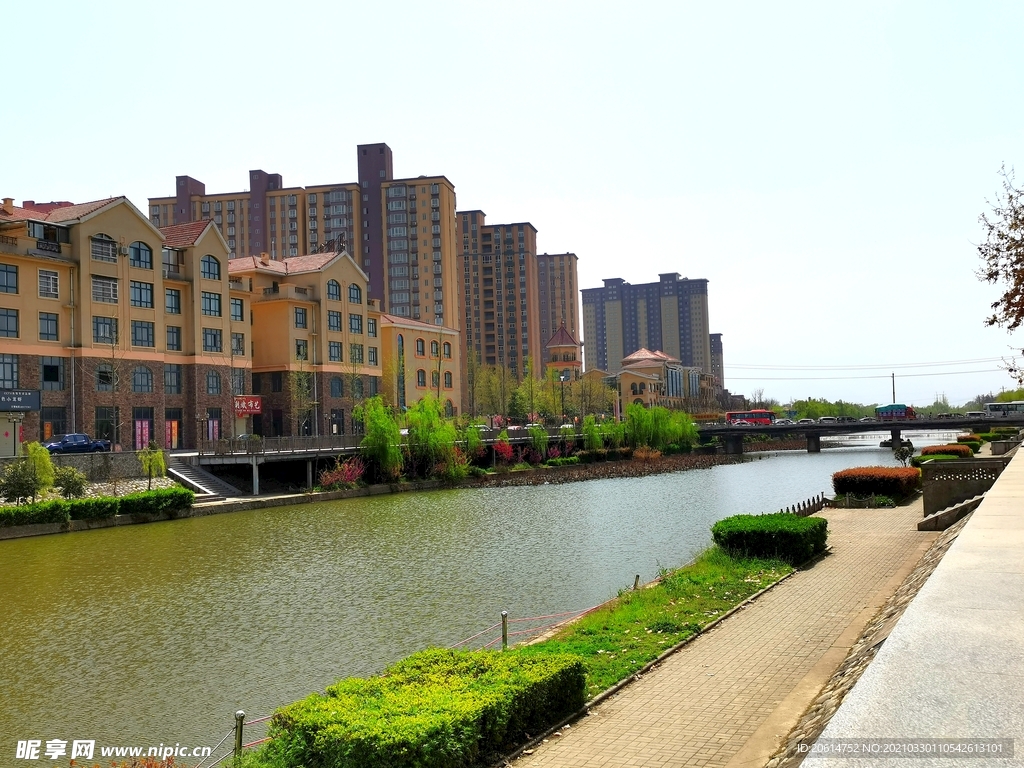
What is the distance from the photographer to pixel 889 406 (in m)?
101

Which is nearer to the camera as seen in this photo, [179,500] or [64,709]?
[64,709]

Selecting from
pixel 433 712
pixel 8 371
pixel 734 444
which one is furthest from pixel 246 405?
pixel 734 444

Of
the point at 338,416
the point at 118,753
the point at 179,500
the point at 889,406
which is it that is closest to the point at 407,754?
the point at 118,753

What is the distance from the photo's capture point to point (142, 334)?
48.4m

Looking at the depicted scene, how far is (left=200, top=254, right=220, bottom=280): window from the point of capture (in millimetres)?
52438

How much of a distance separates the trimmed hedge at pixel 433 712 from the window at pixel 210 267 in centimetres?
4764

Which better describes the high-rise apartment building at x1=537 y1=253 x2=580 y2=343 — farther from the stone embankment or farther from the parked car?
the stone embankment

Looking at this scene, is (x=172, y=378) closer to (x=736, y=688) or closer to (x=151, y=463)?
(x=151, y=463)

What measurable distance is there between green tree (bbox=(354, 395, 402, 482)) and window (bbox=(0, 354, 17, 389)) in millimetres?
18856

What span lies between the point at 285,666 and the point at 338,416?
163 feet

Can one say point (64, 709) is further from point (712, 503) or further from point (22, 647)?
point (712, 503)

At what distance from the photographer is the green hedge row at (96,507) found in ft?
104

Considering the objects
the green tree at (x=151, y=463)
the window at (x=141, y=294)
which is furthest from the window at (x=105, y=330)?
the green tree at (x=151, y=463)

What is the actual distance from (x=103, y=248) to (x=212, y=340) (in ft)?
30.9
